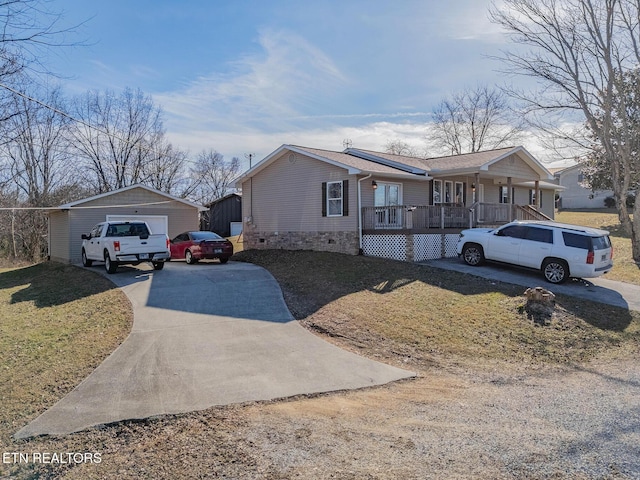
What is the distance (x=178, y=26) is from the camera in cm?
1146

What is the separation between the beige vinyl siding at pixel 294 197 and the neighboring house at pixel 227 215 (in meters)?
15.6

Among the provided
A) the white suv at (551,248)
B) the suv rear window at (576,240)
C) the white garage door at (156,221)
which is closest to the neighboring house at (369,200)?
the white suv at (551,248)

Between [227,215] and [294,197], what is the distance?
19954mm

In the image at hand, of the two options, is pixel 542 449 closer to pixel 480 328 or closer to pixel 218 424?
pixel 218 424

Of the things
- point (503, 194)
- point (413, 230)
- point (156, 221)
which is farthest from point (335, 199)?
point (503, 194)

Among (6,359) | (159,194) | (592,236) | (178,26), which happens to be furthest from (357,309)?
(159,194)

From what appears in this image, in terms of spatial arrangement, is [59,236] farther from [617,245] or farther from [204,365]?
[617,245]

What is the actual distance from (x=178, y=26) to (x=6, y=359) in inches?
358

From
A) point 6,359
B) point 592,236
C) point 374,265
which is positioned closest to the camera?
point 6,359

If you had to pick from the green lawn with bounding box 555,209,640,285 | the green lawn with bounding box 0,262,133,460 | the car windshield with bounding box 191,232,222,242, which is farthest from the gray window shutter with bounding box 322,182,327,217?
the green lawn with bounding box 555,209,640,285

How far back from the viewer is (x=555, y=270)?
41.3ft

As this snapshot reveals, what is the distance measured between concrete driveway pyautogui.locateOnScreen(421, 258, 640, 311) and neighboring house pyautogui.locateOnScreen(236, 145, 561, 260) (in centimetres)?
193

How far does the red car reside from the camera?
1728 cm

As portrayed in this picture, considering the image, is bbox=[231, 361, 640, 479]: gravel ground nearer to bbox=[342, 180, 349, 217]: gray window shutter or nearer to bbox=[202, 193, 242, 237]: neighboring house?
bbox=[342, 180, 349, 217]: gray window shutter
